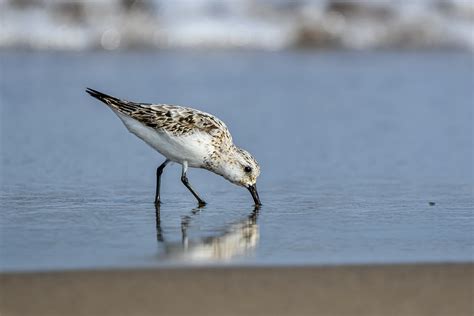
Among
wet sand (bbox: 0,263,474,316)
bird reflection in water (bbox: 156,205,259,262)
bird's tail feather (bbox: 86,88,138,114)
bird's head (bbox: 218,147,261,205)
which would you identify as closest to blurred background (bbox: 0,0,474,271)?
bird reflection in water (bbox: 156,205,259,262)

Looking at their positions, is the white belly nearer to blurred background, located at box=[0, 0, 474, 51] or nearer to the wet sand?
the wet sand

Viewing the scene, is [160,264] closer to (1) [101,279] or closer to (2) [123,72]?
(1) [101,279]

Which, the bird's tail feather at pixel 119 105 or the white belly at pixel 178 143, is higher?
the bird's tail feather at pixel 119 105

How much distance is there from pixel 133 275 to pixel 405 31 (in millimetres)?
18670

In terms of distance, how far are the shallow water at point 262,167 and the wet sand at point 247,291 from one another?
30 centimetres

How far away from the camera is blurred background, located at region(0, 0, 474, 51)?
72.3 feet

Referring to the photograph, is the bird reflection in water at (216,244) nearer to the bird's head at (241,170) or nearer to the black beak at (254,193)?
the black beak at (254,193)

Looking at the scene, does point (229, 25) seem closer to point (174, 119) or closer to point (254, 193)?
point (174, 119)

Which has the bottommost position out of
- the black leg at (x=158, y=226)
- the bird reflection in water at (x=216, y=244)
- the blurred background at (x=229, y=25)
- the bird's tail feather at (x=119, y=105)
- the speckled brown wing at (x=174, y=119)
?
the bird reflection in water at (x=216, y=244)

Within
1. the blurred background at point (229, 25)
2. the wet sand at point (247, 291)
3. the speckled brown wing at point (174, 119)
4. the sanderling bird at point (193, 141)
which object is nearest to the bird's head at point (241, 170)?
the sanderling bird at point (193, 141)

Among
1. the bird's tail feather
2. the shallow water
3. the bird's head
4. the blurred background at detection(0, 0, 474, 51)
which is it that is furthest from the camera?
the blurred background at detection(0, 0, 474, 51)

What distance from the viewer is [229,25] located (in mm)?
23234

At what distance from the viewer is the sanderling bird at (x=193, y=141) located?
831 cm

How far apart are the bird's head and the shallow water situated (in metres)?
0.16
